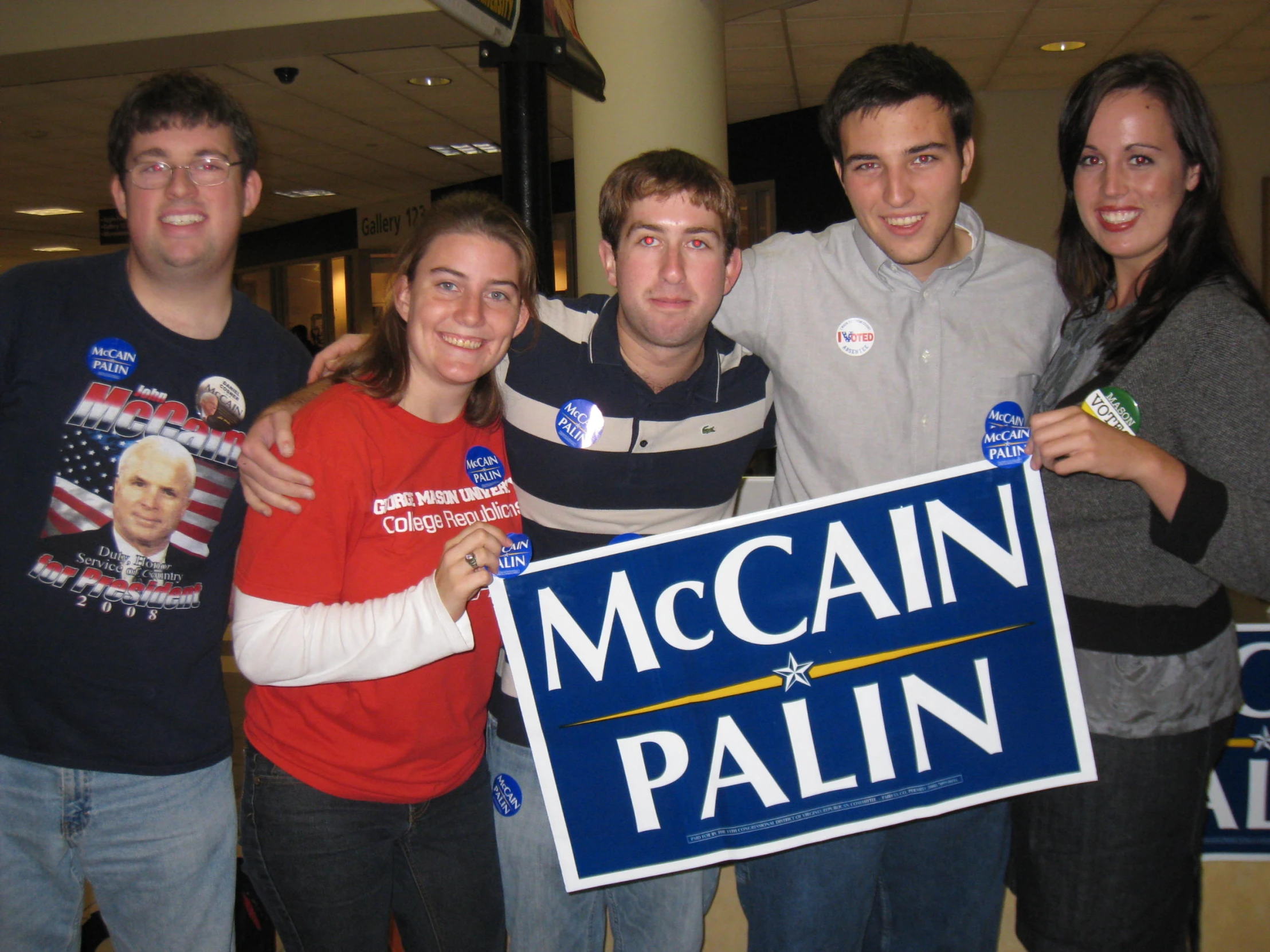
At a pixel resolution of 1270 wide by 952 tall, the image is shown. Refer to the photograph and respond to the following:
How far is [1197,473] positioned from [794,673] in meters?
0.80

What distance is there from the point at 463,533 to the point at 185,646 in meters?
0.63

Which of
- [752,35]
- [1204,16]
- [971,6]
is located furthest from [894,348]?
[1204,16]

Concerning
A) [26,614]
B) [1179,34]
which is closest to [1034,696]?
[26,614]

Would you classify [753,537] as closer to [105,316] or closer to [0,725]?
[105,316]

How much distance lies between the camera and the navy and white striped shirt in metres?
1.87

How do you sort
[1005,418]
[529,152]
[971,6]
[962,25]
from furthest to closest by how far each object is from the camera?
[962,25] → [971,6] → [529,152] → [1005,418]

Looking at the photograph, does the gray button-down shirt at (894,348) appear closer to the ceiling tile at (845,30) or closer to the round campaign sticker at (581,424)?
the round campaign sticker at (581,424)

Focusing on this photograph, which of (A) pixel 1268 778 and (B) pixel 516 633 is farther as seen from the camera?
(A) pixel 1268 778

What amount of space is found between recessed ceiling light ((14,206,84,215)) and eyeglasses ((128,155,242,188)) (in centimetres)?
1606

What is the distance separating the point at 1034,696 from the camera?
1780mm

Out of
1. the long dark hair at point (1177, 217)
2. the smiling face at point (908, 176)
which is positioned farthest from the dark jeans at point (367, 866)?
the long dark hair at point (1177, 217)

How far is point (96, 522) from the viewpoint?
167 cm

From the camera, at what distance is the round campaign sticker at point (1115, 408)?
5.12ft

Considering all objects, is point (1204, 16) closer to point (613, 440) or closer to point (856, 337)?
point (856, 337)
